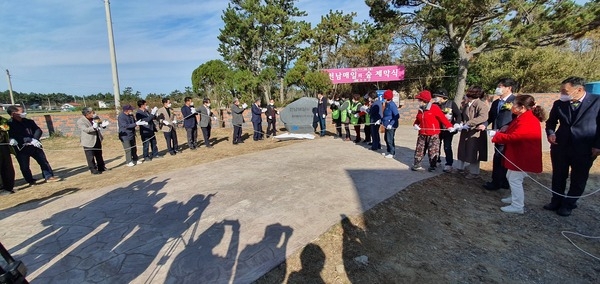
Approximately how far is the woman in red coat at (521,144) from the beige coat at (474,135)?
2.47 ft

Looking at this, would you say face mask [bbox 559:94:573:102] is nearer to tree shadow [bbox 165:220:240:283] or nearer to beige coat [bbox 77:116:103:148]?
tree shadow [bbox 165:220:240:283]

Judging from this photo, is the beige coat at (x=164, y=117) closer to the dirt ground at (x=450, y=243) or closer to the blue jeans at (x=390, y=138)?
the dirt ground at (x=450, y=243)

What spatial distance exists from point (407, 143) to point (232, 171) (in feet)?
17.5

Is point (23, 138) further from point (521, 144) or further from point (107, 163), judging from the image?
point (521, 144)

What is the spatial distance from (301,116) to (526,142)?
7.64 metres

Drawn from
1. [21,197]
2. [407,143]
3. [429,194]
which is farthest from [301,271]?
[407,143]

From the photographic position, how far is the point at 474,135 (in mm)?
4902

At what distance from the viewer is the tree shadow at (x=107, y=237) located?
2.79 metres

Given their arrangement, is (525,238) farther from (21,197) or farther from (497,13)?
(497,13)

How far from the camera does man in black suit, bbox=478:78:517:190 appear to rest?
14.4 feet

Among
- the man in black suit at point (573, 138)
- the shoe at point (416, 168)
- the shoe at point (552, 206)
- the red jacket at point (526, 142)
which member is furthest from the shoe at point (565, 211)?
the shoe at point (416, 168)

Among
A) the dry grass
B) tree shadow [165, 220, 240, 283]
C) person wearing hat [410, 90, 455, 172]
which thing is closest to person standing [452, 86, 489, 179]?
person wearing hat [410, 90, 455, 172]

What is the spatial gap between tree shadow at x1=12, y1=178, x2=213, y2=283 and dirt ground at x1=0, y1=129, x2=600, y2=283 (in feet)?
5.03

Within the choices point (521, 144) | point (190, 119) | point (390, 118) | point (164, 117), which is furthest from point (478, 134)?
point (164, 117)
